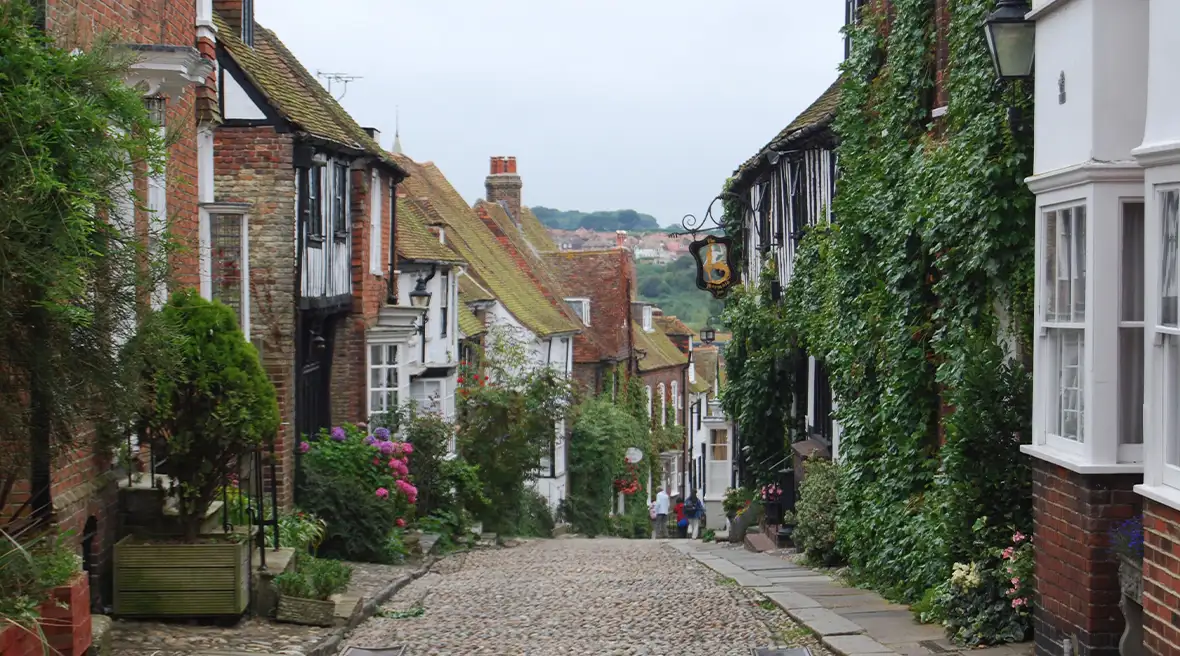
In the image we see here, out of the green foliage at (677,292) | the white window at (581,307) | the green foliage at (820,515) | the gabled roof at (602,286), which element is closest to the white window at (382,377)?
the green foliage at (820,515)

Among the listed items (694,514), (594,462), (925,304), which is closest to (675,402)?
(694,514)

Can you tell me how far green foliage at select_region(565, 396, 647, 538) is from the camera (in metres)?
34.6

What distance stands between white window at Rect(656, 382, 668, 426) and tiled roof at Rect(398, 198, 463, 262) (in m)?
22.5

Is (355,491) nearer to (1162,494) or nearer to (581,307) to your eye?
(1162,494)

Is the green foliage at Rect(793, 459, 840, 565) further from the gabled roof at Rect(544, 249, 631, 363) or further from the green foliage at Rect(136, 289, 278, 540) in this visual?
the gabled roof at Rect(544, 249, 631, 363)

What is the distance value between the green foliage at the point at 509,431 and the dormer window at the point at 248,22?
8672mm

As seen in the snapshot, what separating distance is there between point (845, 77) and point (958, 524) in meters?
6.44

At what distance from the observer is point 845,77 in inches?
568

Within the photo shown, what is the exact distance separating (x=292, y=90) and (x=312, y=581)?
30.6ft

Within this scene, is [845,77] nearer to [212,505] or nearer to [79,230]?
[212,505]

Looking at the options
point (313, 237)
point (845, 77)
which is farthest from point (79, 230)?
point (313, 237)

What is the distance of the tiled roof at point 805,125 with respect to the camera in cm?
1713

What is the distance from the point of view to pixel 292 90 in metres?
18.5

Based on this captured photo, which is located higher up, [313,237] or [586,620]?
[313,237]
